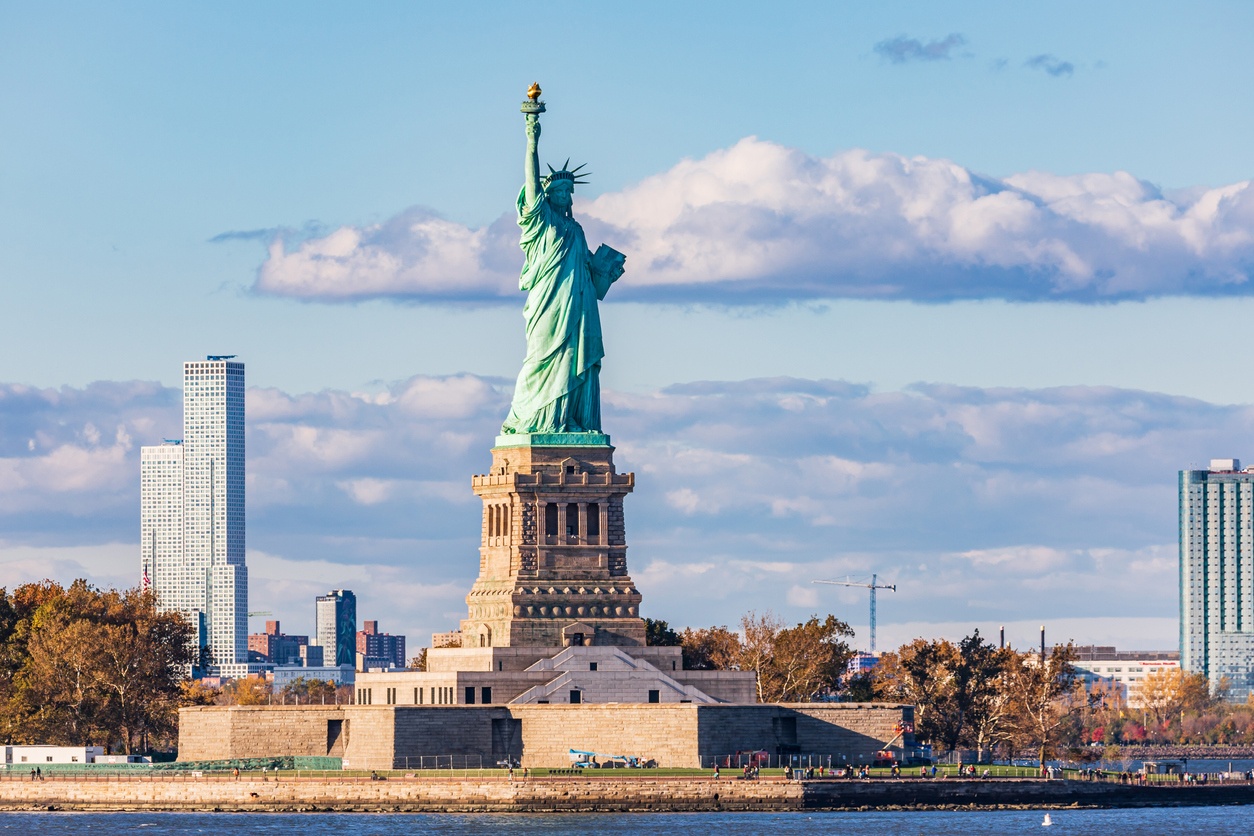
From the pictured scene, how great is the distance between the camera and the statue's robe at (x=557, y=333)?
130 metres

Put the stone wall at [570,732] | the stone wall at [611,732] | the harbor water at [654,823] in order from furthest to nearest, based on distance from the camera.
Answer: the stone wall at [570,732]
the stone wall at [611,732]
the harbor water at [654,823]

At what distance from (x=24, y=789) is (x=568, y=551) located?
2710 centimetres

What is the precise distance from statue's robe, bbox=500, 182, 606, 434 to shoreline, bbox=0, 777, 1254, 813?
2032 centimetres

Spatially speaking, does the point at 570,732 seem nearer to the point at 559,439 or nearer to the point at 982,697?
the point at 559,439

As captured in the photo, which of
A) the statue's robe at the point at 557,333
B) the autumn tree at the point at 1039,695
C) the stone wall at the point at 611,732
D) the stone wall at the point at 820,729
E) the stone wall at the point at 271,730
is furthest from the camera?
the autumn tree at the point at 1039,695

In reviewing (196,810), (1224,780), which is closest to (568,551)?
(196,810)

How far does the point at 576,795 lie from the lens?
114875mm

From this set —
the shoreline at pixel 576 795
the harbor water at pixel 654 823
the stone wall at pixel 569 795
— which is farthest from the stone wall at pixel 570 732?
the harbor water at pixel 654 823

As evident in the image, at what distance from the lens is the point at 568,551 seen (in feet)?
418

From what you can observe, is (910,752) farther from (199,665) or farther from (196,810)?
(199,665)

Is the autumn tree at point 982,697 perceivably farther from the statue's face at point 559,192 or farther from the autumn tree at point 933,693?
the statue's face at point 559,192

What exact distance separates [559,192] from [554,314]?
18.6 feet

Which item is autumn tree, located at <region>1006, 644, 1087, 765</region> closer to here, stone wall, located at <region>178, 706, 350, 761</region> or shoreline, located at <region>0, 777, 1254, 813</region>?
shoreline, located at <region>0, 777, 1254, 813</region>

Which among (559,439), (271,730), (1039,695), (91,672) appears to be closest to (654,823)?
(271,730)
